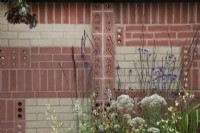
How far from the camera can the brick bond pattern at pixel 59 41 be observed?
20.9 ft

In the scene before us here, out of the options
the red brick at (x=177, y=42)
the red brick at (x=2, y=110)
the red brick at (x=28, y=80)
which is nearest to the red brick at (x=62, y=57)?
the red brick at (x=28, y=80)

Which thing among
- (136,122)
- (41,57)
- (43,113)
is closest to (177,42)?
(136,122)

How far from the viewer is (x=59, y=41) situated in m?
6.39

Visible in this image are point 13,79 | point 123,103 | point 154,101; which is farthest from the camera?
point 13,79

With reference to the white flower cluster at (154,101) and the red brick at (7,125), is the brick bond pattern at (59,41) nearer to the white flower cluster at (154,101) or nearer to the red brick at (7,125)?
the red brick at (7,125)

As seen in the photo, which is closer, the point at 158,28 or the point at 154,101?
the point at 154,101

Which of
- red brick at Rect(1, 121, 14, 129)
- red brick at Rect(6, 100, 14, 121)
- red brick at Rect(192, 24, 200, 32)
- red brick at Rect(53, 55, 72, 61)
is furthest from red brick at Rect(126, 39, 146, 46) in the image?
red brick at Rect(1, 121, 14, 129)

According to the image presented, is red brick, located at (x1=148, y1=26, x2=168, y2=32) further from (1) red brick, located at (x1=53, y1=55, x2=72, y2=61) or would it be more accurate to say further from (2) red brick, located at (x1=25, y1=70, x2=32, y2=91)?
(2) red brick, located at (x1=25, y1=70, x2=32, y2=91)

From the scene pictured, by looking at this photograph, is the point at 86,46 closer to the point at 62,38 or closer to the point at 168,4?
the point at 62,38

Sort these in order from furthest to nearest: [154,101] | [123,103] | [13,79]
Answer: [13,79], [123,103], [154,101]

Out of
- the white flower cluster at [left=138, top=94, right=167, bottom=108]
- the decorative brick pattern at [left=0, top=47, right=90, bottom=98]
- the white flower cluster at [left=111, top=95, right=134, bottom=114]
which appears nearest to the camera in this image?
the white flower cluster at [left=138, top=94, right=167, bottom=108]

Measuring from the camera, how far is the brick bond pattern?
20.9ft

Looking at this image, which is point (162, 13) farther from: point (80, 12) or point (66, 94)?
point (66, 94)

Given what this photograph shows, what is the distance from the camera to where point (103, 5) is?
20.9ft
